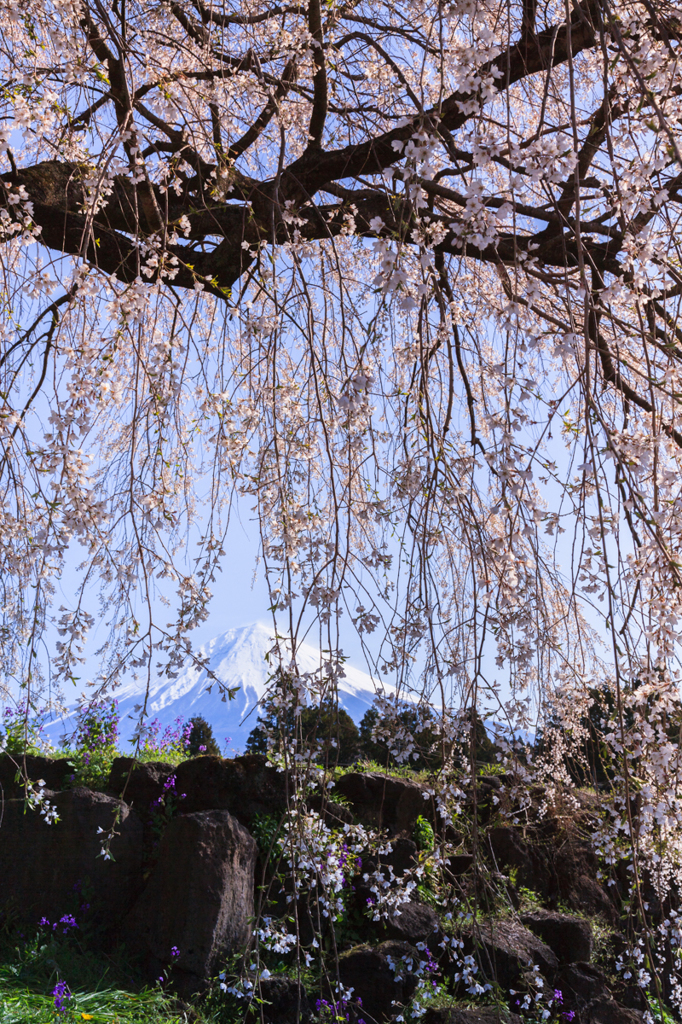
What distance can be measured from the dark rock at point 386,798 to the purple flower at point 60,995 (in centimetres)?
176

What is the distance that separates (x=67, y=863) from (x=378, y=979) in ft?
5.47

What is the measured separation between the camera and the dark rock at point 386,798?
14.0ft

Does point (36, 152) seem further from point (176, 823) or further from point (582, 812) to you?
point (582, 812)

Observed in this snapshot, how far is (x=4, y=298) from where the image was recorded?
2.32 m

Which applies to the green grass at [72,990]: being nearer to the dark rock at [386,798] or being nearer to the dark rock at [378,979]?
the dark rock at [378,979]

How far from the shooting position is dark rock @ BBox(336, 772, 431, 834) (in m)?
4.27

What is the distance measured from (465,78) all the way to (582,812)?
4.04 m

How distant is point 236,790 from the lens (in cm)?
411

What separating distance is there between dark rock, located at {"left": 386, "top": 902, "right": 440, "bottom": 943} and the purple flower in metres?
1.42

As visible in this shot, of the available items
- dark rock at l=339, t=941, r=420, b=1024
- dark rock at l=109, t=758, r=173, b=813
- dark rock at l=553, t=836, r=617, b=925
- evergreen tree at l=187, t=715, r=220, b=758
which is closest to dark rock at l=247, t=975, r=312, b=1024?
dark rock at l=339, t=941, r=420, b=1024

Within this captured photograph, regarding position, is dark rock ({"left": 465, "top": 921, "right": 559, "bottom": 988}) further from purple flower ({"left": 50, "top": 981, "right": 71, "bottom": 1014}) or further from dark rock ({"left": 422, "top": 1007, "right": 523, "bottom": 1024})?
purple flower ({"left": 50, "top": 981, "right": 71, "bottom": 1014})

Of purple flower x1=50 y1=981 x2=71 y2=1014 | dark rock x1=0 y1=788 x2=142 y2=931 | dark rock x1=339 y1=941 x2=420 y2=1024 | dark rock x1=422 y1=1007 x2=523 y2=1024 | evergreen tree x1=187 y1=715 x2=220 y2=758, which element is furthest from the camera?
evergreen tree x1=187 y1=715 x2=220 y2=758

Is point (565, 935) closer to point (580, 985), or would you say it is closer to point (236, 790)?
point (580, 985)

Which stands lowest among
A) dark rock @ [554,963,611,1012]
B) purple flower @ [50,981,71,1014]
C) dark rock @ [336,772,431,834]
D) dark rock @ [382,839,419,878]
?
purple flower @ [50,981,71,1014]
